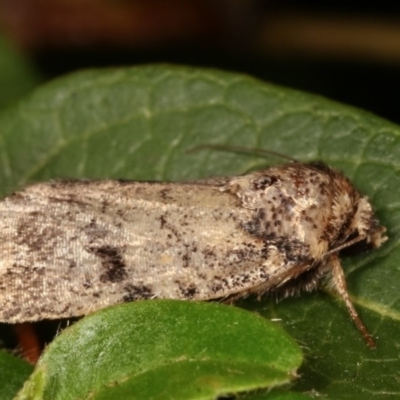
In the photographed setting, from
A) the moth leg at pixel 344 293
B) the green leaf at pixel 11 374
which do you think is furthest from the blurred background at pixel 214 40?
the green leaf at pixel 11 374

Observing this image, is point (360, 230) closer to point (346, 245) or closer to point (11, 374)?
point (346, 245)

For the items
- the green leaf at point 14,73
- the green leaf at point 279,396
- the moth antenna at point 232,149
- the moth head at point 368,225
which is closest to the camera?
the green leaf at point 279,396

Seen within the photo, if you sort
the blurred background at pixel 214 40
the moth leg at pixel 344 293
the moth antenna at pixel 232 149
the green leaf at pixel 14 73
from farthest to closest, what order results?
1. the green leaf at pixel 14 73
2. the blurred background at pixel 214 40
3. the moth antenna at pixel 232 149
4. the moth leg at pixel 344 293

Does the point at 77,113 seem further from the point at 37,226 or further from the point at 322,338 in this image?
the point at 322,338

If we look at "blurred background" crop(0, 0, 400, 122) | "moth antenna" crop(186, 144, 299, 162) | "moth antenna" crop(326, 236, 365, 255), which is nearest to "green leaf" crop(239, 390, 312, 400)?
"moth antenna" crop(326, 236, 365, 255)

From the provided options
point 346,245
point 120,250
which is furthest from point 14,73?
point 346,245

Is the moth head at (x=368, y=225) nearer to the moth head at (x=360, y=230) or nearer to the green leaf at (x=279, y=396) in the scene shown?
the moth head at (x=360, y=230)
